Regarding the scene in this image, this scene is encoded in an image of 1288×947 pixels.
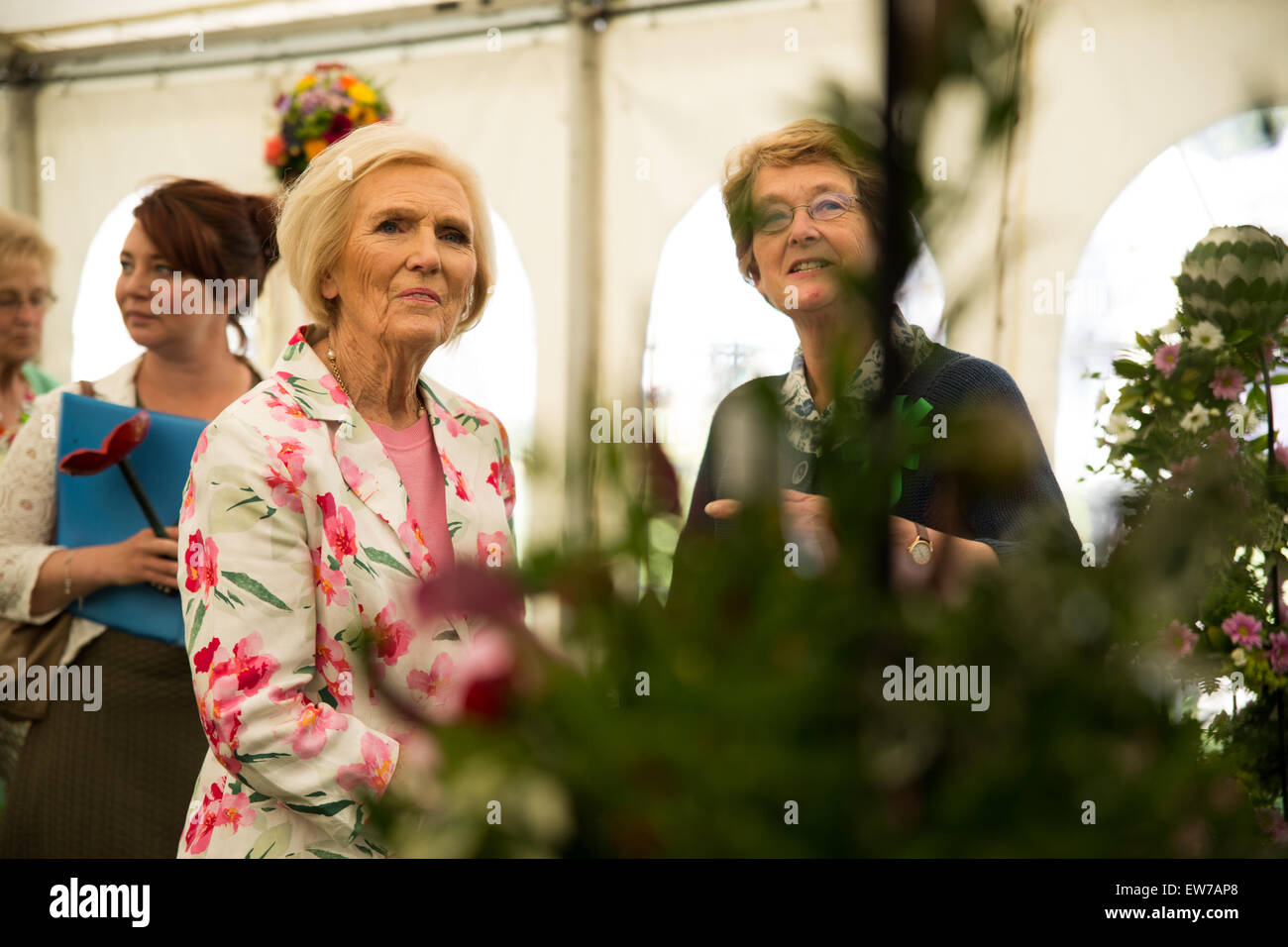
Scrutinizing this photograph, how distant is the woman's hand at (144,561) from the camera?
1.33 meters

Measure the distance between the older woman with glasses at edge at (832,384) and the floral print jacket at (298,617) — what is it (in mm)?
288

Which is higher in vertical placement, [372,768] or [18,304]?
[18,304]

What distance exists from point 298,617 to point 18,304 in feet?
4.04

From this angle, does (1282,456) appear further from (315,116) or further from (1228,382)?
(315,116)

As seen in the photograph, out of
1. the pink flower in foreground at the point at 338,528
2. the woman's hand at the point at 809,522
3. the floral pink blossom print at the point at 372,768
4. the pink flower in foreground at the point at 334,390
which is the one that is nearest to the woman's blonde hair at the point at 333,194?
the pink flower in foreground at the point at 334,390

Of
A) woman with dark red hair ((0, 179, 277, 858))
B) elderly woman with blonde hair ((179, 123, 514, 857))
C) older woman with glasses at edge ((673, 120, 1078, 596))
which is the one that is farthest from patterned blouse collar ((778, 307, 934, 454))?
woman with dark red hair ((0, 179, 277, 858))

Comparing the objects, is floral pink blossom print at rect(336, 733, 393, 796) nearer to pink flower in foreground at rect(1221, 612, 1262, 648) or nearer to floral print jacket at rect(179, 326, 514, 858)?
floral print jacket at rect(179, 326, 514, 858)

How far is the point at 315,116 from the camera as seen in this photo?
183 centimetres

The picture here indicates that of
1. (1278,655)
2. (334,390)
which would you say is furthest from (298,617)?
(1278,655)

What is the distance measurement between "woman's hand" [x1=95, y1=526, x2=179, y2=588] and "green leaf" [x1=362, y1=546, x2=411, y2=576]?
0.49 m

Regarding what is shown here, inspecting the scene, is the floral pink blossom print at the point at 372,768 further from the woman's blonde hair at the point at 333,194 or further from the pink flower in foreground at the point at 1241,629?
the pink flower in foreground at the point at 1241,629

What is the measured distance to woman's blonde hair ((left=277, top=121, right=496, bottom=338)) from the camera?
1091 millimetres

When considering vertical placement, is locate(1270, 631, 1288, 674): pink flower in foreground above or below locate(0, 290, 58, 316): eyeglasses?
below

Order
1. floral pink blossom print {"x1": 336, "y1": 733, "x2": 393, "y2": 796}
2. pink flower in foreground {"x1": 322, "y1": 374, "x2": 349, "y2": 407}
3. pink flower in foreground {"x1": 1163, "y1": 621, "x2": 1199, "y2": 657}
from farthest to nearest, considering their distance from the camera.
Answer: pink flower in foreground {"x1": 1163, "y1": 621, "x2": 1199, "y2": 657}
pink flower in foreground {"x1": 322, "y1": 374, "x2": 349, "y2": 407}
floral pink blossom print {"x1": 336, "y1": 733, "x2": 393, "y2": 796}
